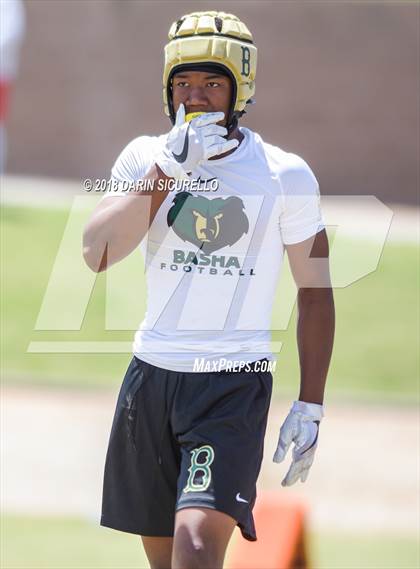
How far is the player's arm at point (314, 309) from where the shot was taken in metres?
4.60

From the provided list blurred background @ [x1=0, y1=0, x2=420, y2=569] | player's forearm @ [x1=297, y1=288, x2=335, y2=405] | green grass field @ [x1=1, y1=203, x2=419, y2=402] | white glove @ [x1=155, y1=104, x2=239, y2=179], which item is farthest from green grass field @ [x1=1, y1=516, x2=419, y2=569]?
green grass field @ [x1=1, y1=203, x2=419, y2=402]

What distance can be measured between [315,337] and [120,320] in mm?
7890

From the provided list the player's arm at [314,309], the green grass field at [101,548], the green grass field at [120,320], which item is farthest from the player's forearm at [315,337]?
the green grass field at [120,320]

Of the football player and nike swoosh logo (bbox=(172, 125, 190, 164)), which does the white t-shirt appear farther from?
nike swoosh logo (bbox=(172, 125, 190, 164))

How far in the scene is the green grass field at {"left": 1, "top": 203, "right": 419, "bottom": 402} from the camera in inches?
Result: 440

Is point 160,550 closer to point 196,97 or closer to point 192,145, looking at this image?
point 192,145

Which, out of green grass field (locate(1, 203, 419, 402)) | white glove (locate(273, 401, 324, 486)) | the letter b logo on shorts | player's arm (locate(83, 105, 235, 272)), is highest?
green grass field (locate(1, 203, 419, 402))

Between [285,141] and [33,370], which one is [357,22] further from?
[33,370]

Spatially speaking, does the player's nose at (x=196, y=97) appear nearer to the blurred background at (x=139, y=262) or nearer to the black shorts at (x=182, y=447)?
the black shorts at (x=182, y=447)

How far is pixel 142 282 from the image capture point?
44.4ft

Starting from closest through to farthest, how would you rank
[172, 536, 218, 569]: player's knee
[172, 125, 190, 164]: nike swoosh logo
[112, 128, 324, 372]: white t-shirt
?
[172, 536, 218, 569]: player's knee → [172, 125, 190, 164]: nike swoosh logo → [112, 128, 324, 372]: white t-shirt

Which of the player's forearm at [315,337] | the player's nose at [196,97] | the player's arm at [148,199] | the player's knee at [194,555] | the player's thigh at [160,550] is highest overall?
the player's nose at [196,97]

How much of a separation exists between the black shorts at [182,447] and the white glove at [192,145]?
2.61ft

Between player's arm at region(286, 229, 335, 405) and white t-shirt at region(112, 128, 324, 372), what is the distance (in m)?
0.08
